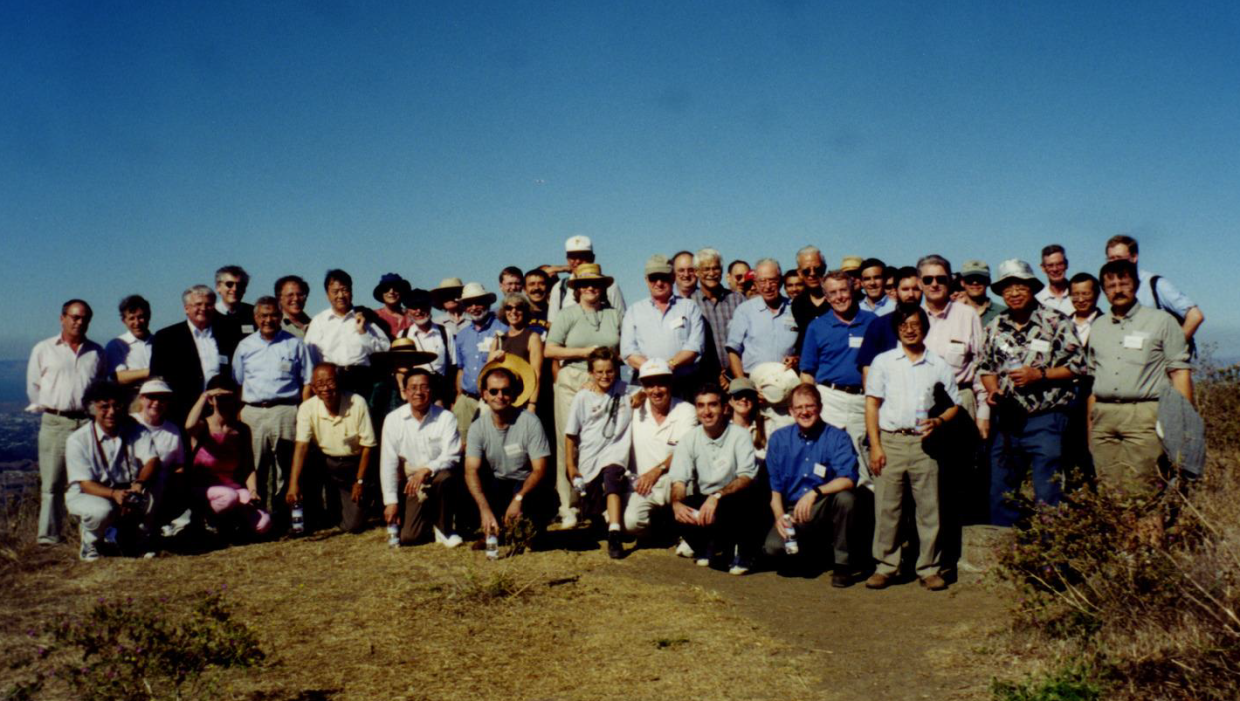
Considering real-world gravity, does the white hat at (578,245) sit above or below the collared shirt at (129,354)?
above

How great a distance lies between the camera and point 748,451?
24.5ft

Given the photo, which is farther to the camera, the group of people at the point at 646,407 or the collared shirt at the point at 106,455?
the collared shirt at the point at 106,455

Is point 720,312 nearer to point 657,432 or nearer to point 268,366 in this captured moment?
point 657,432

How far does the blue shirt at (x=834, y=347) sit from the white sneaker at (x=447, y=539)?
333cm

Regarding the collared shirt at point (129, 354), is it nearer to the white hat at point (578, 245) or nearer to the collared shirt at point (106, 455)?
the collared shirt at point (106, 455)

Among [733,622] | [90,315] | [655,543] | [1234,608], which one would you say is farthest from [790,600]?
[90,315]

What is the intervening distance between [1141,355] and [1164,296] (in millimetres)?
1359

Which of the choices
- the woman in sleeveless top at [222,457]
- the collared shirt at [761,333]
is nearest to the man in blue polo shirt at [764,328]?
the collared shirt at [761,333]

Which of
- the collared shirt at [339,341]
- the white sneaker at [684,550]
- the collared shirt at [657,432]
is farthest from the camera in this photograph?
the collared shirt at [339,341]

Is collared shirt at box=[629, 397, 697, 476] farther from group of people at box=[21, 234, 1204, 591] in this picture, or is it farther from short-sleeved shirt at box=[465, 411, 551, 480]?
short-sleeved shirt at box=[465, 411, 551, 480]

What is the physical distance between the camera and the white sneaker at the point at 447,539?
810 cm

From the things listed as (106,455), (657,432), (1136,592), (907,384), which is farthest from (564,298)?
(1136,592)

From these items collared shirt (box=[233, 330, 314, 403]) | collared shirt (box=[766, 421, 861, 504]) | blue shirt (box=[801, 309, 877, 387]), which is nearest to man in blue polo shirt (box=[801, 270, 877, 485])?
blue shirt (box=[801, 309, 877, 387])

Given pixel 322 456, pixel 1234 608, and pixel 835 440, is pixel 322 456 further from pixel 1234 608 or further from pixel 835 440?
pixel 1234 608
